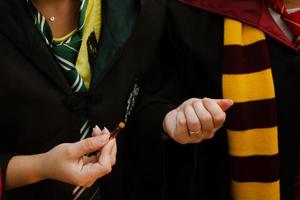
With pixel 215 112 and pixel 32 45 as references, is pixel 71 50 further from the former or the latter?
pixel 215 112

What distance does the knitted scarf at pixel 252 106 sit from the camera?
930mm

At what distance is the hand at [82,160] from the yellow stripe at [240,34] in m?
0.40

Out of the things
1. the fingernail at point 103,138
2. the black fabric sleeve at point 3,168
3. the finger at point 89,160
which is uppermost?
the fingernail at point 103,138

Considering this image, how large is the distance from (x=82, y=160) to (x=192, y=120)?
9.0 inches

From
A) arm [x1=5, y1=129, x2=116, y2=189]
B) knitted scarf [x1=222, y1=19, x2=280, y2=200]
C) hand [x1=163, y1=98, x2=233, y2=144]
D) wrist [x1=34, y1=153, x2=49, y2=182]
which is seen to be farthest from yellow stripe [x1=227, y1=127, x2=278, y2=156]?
wrist [x1=34, y1=153, x2=49, y2=182]

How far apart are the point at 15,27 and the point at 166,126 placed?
39 cm

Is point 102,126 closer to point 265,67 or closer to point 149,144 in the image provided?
point 149,144

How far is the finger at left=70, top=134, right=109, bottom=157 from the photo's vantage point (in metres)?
0.70

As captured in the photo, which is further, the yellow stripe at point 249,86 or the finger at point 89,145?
the yellow stripe at point 249,86

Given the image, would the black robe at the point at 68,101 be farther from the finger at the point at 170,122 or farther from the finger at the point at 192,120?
the finger at the point at 192,120

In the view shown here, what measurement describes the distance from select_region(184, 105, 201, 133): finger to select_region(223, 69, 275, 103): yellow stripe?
0.17 metres

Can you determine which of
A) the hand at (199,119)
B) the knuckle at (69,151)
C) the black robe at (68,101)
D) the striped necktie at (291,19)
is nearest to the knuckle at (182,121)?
the hand at (199,119)

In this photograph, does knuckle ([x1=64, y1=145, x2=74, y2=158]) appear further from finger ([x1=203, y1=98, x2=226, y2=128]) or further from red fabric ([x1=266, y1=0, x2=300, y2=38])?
red fabric ([x1=266, y1=0, x2=300, y2=38])

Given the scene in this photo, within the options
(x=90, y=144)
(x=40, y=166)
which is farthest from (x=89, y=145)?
(x=40, y=166)
